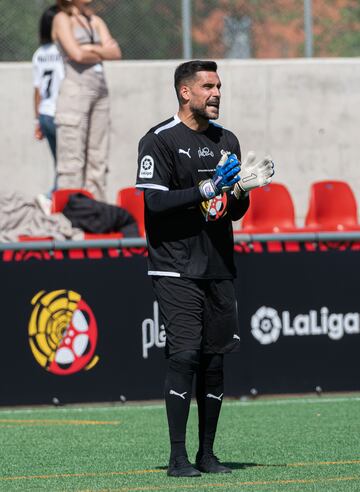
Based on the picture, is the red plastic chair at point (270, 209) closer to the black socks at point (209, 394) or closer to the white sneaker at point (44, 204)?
the white sneaker at point (44, 204)

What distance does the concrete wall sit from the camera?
14.5m

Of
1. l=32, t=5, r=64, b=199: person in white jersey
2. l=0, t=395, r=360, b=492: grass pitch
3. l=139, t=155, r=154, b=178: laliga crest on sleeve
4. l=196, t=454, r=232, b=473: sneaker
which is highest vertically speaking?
l=32, t=5, r=64, b=199: person in white jersey

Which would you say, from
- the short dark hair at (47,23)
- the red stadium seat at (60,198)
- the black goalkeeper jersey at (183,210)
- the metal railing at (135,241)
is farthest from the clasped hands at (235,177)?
the short dark hair at (47,23)

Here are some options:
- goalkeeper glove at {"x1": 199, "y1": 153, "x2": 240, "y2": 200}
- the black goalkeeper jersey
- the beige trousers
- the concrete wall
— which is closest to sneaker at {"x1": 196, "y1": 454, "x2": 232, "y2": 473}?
the black goalkeeper jersey

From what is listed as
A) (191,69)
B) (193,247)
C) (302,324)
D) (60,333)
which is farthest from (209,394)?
(302,324)

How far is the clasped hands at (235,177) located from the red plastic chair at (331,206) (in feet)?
19.8

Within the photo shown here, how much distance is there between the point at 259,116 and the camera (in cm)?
1481

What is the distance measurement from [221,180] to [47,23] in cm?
669

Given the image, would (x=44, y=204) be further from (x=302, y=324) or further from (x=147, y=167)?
(x=147, y=167)

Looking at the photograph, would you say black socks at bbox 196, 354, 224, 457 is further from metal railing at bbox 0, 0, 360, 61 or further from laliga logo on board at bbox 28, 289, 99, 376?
metal railing at bbox 0, 0, 360, 61

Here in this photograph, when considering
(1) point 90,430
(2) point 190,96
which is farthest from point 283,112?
(2) point 190,96

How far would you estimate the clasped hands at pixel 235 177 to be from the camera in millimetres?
6215

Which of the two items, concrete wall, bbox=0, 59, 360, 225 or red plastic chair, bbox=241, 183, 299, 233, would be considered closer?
red plastic chair, bbox=241, 183, 299, 233

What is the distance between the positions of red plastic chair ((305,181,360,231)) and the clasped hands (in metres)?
6.05
